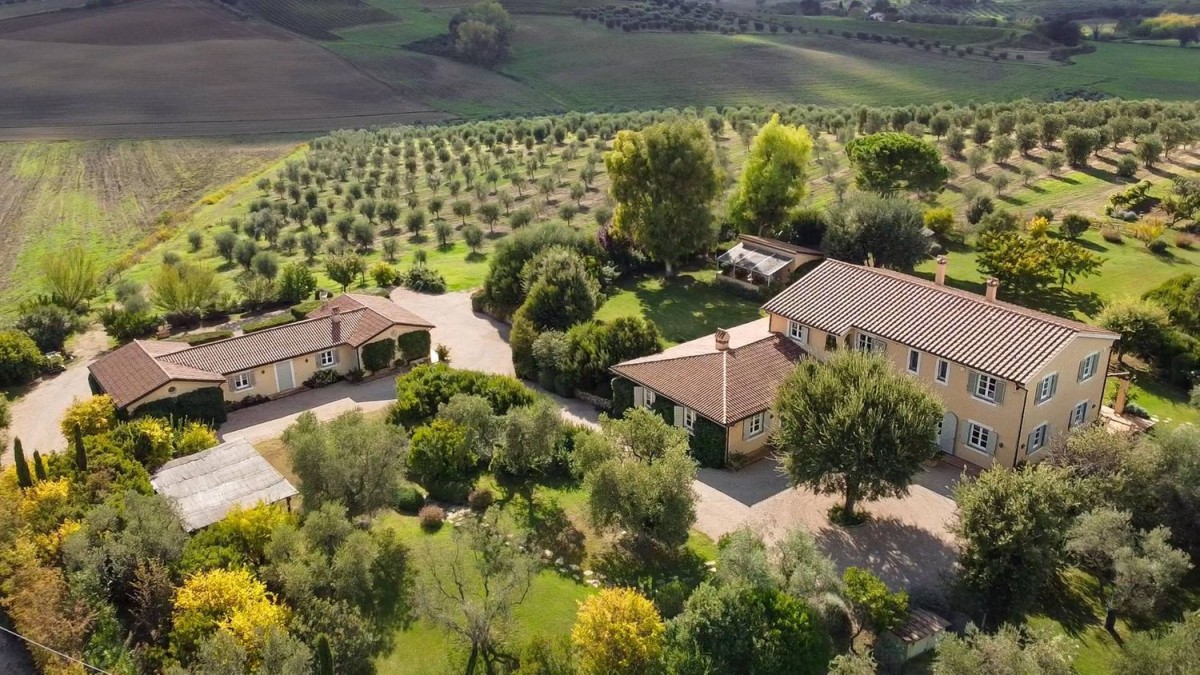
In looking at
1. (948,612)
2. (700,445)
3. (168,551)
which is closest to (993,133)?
(700,445)

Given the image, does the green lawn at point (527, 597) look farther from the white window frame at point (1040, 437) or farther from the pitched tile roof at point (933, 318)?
the white window frame at point (1040, 437)

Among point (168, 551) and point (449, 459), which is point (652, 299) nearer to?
point (449, 459)

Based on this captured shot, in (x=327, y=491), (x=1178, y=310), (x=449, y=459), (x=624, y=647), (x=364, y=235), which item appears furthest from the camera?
(x=364, y=235)

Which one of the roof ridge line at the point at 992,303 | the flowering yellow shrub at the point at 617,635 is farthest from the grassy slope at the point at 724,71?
the flowering yellow shrub at the point at 617,635

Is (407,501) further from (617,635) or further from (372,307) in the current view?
(372,307)

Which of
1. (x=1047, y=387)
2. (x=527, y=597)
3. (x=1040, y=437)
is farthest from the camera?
(x=1040, y=437)

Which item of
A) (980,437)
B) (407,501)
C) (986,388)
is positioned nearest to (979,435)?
(980,437)

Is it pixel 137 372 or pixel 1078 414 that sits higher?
pixel 137 372

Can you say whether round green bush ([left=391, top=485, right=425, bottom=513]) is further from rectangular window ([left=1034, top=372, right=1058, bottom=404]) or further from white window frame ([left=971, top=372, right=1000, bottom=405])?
rectangular window ([left=1034, top=372, right=1058, bottom=404])

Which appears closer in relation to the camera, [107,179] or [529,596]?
[529,596]
